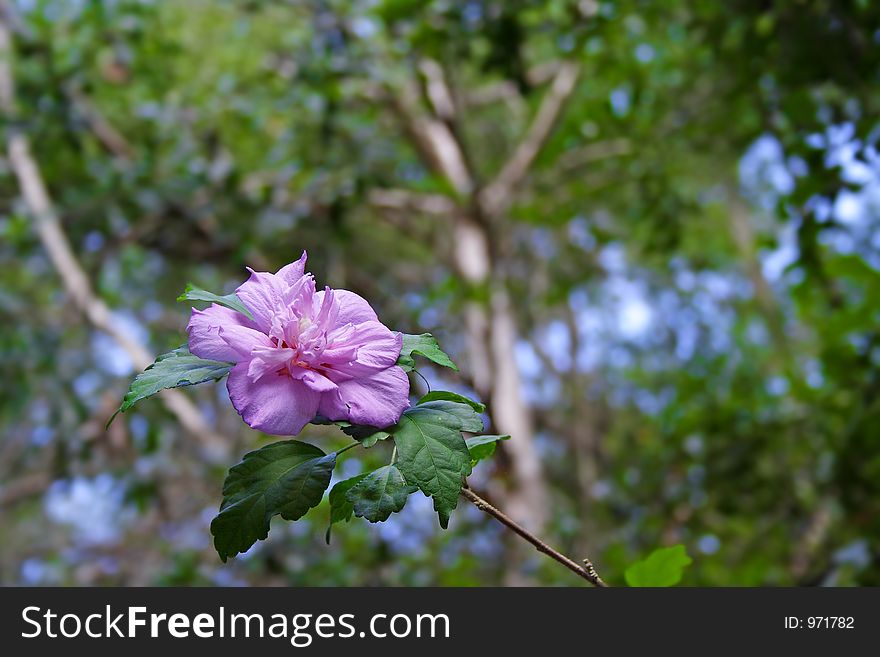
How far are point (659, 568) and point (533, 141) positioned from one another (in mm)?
2837

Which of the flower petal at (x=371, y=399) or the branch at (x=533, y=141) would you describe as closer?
the flower petal at (x=371, y=399)

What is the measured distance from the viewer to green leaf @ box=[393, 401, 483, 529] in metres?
0.50

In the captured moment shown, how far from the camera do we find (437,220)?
4129 mm

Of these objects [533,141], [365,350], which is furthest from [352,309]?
[533,141]

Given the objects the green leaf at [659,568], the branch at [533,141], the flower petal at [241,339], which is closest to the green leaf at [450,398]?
the flower petal at [241,339]

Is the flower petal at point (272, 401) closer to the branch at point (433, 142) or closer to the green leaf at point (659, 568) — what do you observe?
the green leaf at point (659, 568)

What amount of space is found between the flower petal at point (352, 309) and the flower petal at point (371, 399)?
5cm

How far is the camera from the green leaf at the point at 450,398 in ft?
1.87

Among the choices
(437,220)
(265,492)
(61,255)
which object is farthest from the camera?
(437,220)

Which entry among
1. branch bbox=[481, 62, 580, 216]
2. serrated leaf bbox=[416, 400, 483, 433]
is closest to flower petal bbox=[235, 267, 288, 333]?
serrated leaf bbox=[416, 400, 483, 433]

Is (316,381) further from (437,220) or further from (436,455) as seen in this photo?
(437,220)

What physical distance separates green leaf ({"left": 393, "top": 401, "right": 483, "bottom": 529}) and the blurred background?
2.64ft

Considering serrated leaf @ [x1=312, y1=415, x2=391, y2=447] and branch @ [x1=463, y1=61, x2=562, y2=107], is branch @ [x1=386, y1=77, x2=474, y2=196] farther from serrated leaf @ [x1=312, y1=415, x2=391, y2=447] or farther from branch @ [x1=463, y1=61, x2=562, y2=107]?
serrated leaf @ [x1=312, y1=415, x2=391, y2=447]
